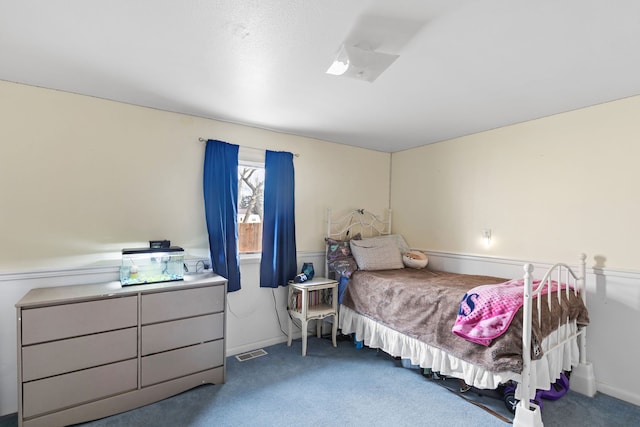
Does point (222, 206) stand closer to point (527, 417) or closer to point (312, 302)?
point (312, 302)

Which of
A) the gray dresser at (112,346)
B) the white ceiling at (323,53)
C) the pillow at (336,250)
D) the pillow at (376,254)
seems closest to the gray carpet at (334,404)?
the gray dresser at (112,346)

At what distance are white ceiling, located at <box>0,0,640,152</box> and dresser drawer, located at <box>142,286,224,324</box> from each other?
1.51m

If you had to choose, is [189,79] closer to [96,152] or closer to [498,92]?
[96,152]

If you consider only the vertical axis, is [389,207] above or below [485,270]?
above

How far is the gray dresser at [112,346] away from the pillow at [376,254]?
1.49 metres

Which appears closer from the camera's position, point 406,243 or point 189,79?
point 189,79

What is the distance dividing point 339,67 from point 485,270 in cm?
251

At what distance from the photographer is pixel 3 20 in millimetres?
1501

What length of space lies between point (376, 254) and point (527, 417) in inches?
72.8

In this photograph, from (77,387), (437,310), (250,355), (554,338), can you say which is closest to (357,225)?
(437,310)

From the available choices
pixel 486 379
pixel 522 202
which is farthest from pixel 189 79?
pixel 522 202

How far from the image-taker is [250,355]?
118 inches

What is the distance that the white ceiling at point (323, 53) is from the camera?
142 cm

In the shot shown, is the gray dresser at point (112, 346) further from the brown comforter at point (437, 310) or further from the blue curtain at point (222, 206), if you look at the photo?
the brown comforter at point (437, 310)
